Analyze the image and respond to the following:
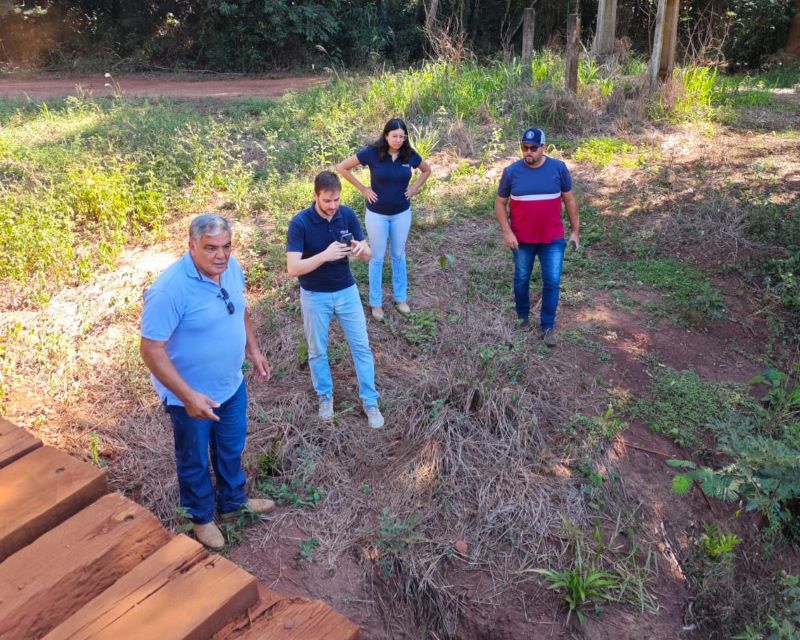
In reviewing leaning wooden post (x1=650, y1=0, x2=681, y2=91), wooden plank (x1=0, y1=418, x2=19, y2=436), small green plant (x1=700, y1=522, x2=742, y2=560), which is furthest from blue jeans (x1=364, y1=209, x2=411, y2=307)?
leaning wooden post (x1=650, y1=0, x2=681, y2=91)

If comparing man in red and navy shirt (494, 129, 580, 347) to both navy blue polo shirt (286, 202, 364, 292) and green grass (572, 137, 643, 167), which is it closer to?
navy blue polo shirt (286, 202, 364, 292)

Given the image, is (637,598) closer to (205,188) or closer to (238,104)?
(205,188)

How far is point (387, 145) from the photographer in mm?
4957

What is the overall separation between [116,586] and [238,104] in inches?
435

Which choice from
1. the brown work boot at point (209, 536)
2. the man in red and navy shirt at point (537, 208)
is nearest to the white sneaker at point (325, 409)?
the brown work boot at point (209, 536)

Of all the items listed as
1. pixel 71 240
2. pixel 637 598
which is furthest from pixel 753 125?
pixel 71 240

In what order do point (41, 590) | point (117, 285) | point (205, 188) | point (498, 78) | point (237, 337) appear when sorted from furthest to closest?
1. point (498, 78)
2. point (205, 188)
3. point (117, 285)
4. point (237, 337)
5. point (41, 590)

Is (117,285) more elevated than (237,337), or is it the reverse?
(237,337)

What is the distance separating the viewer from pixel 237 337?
2.94m

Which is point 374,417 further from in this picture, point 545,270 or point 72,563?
point 72,563

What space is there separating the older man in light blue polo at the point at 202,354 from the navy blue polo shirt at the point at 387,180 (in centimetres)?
211

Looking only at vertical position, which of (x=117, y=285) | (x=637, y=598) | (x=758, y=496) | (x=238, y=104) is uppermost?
(x=238, y=104)

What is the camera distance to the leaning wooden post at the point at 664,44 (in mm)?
9820

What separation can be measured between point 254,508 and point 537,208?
2.78 meters
